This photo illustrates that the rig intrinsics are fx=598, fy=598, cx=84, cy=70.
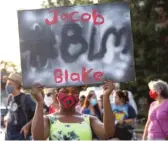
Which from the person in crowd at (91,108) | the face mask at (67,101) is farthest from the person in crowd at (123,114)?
the face mask at (67,101)

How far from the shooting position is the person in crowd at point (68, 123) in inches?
192

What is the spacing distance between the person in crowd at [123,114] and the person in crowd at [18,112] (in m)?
3.45

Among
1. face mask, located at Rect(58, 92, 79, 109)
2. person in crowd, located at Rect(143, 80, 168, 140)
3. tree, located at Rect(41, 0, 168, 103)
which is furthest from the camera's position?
tree, located at Rect(41, 0, 168, 103)

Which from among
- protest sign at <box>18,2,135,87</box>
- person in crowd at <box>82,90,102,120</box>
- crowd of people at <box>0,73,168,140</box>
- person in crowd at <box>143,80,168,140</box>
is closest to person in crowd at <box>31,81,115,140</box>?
crowd of people at <box>0,73,168,140</box>

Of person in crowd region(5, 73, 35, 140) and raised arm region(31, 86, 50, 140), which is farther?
person in crowd region(5, 73, 35, 140)

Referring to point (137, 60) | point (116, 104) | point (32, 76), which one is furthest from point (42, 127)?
point (137, 60)

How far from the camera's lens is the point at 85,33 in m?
5.46

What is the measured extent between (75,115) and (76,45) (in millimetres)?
665

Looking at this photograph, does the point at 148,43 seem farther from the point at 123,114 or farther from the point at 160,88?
the point at 160,88

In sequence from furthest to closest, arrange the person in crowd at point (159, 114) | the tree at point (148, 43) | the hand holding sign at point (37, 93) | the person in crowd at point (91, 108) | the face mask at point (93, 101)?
the tree at point (148, 43)
the face mask at point (93, 101)
the person in crowd at point (91, 108)
the person in crowd at point (159, 114)
the hand holding sign at point (37, 93)

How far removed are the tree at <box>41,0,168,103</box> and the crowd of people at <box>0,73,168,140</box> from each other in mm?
13177

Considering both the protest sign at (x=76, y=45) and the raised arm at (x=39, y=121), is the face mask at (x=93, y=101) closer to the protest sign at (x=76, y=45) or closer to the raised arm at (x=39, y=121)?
the protest sign at (x=76, y=45)

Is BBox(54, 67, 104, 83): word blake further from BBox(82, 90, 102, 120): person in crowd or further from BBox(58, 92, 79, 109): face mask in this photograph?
BBox(82, 90, 102, 120): person in crowd

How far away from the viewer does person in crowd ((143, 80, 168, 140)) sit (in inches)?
308
